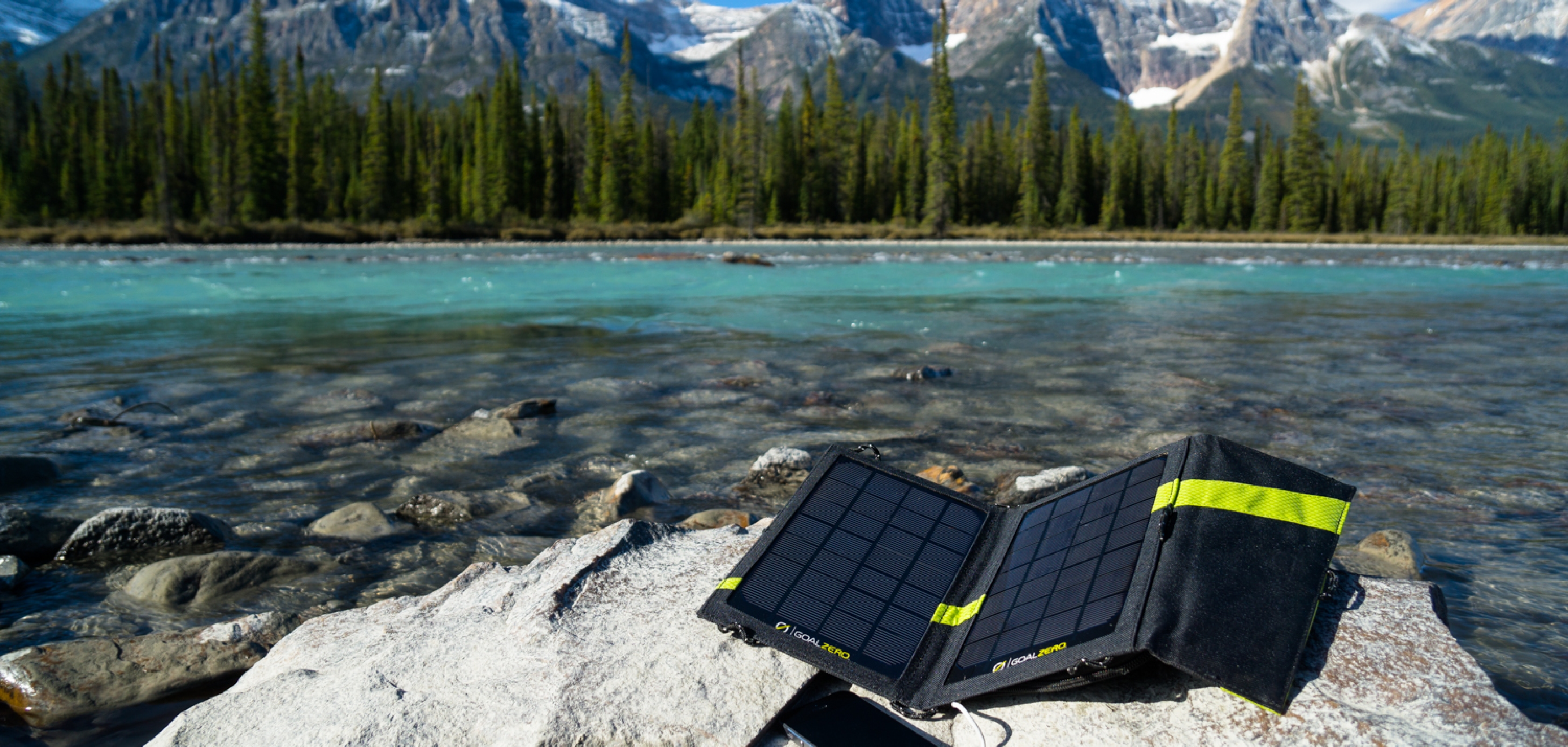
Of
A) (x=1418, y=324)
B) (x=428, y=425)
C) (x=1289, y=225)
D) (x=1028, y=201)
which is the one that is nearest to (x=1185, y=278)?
(x=1418, y=324)

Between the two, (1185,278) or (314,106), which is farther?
(314,106)

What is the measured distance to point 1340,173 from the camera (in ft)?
347

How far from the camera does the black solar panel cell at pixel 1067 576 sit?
8.71 ft

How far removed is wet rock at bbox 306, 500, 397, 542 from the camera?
549 centimetres

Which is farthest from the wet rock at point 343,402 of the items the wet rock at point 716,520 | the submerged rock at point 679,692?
the submerged rock at point 679,692

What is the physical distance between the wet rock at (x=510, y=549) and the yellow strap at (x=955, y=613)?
2.69m

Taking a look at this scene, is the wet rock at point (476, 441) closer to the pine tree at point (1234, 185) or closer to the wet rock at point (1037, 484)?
the wet rock at point (1037, 484)

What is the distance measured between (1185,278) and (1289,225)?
67304 mm

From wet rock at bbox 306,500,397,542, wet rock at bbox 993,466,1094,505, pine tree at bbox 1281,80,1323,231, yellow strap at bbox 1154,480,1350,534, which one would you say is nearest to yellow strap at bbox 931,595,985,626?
yellow strap at bbox 1154,480,1350,534

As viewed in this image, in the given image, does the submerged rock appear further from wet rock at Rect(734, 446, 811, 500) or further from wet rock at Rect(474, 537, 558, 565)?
wet rock at Rect(734, 446, 811, 500)

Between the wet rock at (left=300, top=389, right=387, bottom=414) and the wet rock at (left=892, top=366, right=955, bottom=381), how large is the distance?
6042 millimetres

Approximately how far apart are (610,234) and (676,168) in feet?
64.1

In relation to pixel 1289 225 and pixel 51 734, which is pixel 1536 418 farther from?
pixel 1289 225

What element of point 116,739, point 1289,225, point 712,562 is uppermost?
point 1289,225
